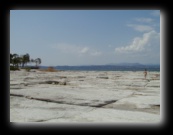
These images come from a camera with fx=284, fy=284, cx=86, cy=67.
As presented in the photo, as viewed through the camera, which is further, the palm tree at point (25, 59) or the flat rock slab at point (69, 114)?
the palm tree at point (25, 59)

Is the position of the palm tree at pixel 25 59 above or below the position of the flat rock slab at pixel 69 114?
above

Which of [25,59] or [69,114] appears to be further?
[25,59]

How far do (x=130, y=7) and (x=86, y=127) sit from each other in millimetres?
1846

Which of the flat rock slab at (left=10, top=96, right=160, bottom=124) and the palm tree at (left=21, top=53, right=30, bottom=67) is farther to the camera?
the palm tree at (left=21, top=53, right=30, bottom=67)

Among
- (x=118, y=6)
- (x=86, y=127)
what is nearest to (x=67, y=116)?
(x=86, y=127)

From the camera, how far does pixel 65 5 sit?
3779 mm

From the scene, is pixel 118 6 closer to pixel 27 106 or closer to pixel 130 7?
pixel 130 7

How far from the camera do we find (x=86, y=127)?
166 inches

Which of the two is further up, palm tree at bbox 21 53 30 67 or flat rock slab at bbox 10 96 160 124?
palm tree at bbox 21 53 30 67
